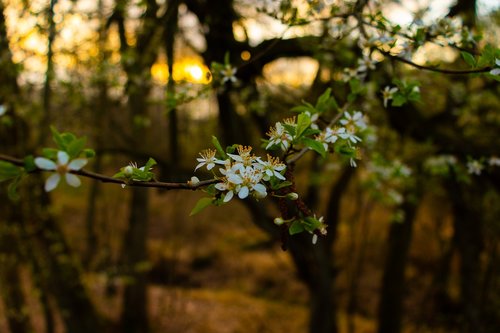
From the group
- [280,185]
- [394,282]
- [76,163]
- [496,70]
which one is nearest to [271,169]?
[280,185]

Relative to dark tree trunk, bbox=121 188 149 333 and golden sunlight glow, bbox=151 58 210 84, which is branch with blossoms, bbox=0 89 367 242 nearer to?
golden sunlight glow, bbox=151 58 210 84

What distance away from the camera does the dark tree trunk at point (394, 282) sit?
725 centimetres

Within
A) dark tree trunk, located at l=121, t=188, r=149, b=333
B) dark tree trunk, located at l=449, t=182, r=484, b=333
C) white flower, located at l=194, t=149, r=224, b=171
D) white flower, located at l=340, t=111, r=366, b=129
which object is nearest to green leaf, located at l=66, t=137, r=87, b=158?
white flower, located at l=194, t=149, r=224, b=171

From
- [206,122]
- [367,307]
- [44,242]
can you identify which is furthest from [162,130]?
[367,307]

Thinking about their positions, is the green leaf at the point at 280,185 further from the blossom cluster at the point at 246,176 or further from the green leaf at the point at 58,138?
the green leaf at the point at 58,138

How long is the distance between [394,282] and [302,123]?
674 cm

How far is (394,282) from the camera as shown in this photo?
7363 mm

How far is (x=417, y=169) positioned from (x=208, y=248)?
10.3 m

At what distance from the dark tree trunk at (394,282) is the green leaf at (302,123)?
6.38 meters

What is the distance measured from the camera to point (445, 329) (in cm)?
832

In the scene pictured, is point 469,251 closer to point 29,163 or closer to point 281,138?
point 281,138

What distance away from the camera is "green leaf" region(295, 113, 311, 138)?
4.35 feet

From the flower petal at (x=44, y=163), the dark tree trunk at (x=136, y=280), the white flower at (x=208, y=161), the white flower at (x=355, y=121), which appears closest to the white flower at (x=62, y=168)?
the flower petal at (x=44, y=163)

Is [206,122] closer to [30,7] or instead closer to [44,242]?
[44,242]
